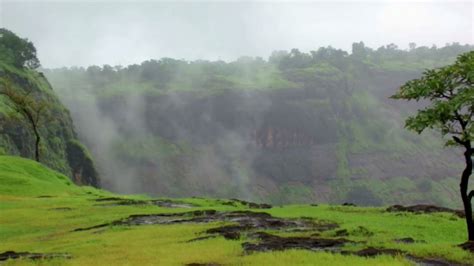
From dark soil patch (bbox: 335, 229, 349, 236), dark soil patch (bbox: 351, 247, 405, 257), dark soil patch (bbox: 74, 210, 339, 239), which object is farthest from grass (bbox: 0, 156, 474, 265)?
dark soil patch (bbox: 74, 210, 339, 239)

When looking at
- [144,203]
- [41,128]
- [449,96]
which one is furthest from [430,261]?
[41,128]

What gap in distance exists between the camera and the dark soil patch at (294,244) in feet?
89.0

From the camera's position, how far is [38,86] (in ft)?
512

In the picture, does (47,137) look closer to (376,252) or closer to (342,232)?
(342,232)

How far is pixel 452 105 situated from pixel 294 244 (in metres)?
10.7

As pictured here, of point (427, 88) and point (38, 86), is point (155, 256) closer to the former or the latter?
point (427, 88)

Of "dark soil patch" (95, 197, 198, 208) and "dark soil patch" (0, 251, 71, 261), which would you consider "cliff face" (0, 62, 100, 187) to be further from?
"dark soil patch" (0, 251, 71, 261)

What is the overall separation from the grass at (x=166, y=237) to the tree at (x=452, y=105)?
474cm

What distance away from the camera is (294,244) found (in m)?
28.5

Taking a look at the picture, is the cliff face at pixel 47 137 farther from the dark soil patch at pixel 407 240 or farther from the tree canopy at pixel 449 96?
the tree canopy at pixel 449 96

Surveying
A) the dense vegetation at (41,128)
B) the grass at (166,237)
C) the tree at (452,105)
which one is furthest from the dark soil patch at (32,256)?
the dense vegetation at (41,128)

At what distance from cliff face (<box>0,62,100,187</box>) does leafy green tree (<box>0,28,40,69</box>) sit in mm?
2797

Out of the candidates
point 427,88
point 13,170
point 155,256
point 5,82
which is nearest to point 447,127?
point 427,88

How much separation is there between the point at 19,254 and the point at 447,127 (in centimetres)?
2349
